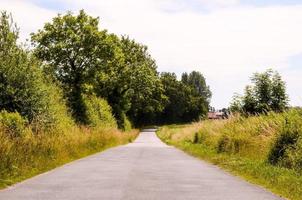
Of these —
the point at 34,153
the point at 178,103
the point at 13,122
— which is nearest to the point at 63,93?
the point at 13,122

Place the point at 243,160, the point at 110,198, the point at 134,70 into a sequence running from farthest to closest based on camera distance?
the point at 134,70 < the point at 243,160 < the point at 110,198

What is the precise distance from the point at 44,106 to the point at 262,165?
14.1m

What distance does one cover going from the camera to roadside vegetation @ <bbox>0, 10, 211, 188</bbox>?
65.9ft

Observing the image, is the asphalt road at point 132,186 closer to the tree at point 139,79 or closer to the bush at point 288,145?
the bush at point 288,145

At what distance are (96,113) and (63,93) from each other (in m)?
10.8

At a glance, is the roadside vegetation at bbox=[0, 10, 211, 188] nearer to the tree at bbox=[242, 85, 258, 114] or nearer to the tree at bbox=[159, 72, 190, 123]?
the tree at bbox=[242, 85, 258, 114]

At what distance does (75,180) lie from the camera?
1491 centimetres

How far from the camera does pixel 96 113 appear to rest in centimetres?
5706

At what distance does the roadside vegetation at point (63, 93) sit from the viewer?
65.9 feet

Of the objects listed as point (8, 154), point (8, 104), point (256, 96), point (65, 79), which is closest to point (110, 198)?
point (8, 154)

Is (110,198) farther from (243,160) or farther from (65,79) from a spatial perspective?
(65,79)

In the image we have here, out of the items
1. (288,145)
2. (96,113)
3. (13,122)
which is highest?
(96,113)

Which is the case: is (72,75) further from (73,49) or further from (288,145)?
(288,145)

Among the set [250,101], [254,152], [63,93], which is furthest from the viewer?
[63,93]
